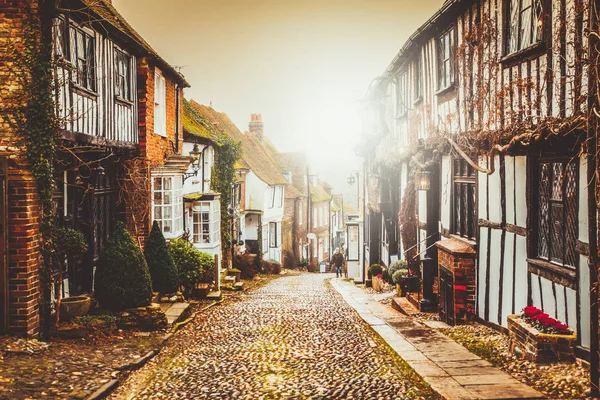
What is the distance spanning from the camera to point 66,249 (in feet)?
30.7

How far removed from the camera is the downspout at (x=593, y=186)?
240 inches

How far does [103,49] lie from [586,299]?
10340 mm

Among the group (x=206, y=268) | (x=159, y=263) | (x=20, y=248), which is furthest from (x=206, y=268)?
(x=20, y=248)

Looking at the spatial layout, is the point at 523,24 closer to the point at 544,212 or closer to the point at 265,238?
the point at 544,212

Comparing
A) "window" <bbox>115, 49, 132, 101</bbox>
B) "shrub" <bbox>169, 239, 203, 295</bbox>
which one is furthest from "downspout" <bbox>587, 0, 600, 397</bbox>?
"shrub" <bbox>169, 239, 203, 295</bbox>

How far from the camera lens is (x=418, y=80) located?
50.7 feet

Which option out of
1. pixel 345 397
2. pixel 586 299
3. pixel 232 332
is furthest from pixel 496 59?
pixel 232 332

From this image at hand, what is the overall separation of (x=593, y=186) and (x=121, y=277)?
836 centimetres

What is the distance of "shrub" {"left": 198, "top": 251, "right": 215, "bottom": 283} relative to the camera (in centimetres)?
1661

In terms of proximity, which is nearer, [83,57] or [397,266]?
[83,57]

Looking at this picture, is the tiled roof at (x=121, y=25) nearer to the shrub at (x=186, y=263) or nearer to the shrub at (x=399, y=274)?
the shrub at (x=186, y=263)

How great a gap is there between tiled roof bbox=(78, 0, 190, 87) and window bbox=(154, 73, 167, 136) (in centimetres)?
44

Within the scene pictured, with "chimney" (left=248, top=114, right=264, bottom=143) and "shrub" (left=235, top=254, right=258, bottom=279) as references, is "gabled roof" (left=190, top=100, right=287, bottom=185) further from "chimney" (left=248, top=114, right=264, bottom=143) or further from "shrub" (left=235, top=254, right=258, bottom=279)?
"shrub" (left=235, top=254, right=258, bottom=279)

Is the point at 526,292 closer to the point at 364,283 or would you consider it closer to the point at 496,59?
the point at 496,59
